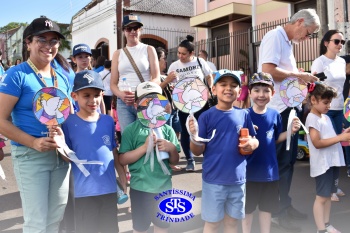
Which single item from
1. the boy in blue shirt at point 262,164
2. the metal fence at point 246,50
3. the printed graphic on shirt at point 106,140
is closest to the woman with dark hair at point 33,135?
the printed graphic on shirt at point 106,140

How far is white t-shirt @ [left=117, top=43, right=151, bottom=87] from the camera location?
12.7ft

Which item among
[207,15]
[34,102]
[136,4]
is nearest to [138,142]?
[34,102]

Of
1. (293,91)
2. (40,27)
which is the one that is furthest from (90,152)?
(293,91)

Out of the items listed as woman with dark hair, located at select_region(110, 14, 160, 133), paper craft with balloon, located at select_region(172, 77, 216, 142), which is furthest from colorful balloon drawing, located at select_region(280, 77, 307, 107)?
woman with dark hair, located at select_region(110, 14, 160, 133)

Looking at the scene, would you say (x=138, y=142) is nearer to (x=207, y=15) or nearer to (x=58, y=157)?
(x=58, y=157)

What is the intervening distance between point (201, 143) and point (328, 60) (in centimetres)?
247

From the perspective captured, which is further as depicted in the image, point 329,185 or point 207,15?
point 207,15

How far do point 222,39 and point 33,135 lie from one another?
13.9m

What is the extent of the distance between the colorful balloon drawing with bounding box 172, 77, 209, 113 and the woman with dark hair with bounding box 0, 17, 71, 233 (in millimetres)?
869

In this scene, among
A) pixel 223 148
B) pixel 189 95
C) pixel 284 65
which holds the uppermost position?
pixel 284 65

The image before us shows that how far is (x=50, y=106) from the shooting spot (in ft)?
7.60

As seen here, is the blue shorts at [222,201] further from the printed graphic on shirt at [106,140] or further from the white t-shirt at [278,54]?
the white t-shirt at [278,54]

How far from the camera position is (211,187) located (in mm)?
2723

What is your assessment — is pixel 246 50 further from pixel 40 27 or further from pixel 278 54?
pixel 40 27
